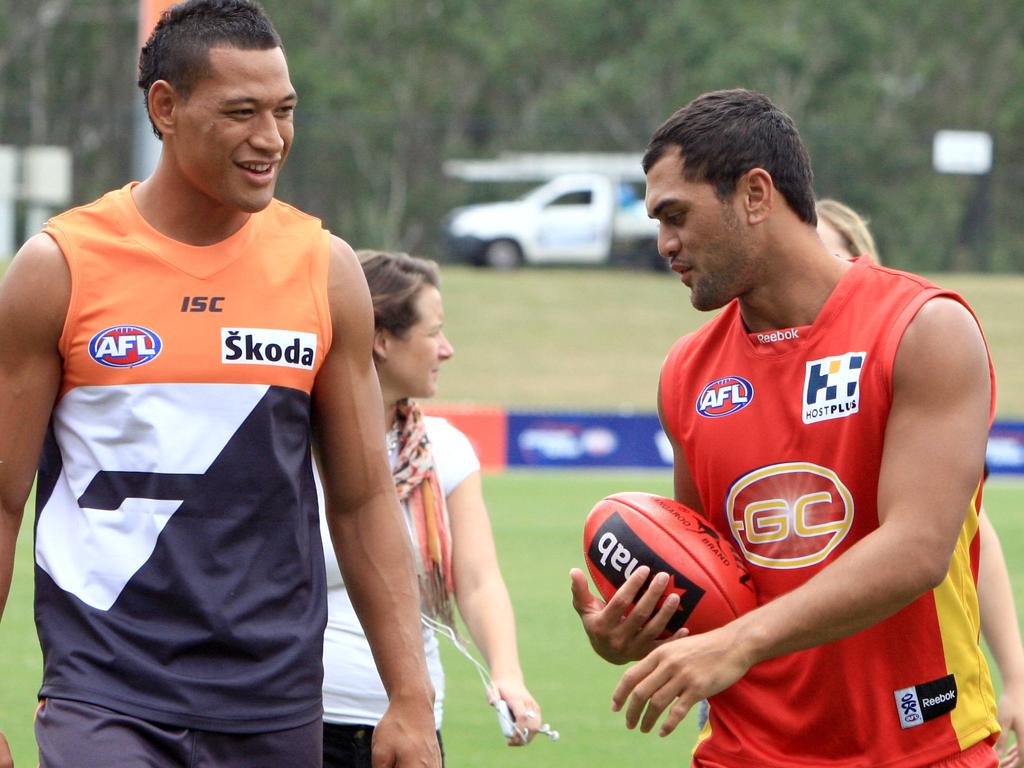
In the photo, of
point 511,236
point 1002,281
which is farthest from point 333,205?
point 1002,281

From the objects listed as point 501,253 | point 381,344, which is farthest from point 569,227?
point 381,344

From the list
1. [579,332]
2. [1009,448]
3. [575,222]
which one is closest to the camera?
[1009,448]

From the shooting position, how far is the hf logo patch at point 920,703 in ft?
11.7

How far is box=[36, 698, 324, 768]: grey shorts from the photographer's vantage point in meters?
3.28

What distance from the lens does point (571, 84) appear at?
5091 centimetres

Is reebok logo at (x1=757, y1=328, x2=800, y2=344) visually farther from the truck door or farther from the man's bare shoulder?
the truck door

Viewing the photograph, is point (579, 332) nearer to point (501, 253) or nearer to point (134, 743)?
point (501, 253)

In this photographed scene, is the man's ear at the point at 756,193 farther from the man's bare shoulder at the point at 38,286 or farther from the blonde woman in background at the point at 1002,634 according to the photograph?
the man's bare shoulder at the point at 38,286

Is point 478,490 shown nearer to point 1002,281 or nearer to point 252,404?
point 252,404

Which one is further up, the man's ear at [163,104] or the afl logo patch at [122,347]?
the man's ear at [163,104]

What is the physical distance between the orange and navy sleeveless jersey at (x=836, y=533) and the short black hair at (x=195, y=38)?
1.23m

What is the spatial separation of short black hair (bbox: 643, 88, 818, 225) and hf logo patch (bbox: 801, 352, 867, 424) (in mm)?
331

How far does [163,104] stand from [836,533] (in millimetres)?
1625

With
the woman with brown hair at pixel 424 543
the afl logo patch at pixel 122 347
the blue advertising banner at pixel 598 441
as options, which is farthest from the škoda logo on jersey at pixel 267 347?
the blue advertising banner at pixel 598 441
